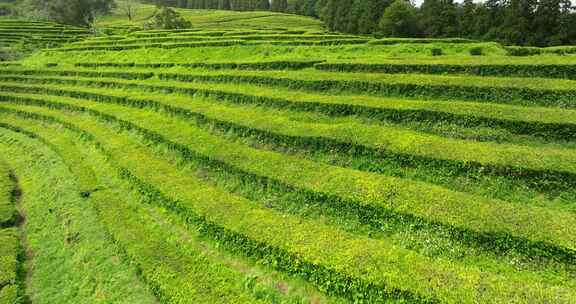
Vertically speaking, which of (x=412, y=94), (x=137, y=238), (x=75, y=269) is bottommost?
(x=75, y=269)

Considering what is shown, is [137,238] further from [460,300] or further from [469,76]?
[469,76]

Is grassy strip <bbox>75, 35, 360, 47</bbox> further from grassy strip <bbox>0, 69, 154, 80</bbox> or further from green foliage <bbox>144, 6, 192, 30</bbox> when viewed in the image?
green foliage <bbox>144, 6, 192, 30</bbox>

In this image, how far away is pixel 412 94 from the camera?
650 inches

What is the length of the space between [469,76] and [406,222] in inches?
436

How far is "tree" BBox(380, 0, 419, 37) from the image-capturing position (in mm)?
46219

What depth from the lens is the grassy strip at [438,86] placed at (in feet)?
45.8

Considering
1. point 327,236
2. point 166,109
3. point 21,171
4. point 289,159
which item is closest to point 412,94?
point 289,159

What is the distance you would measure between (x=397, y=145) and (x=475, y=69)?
27.2 ft

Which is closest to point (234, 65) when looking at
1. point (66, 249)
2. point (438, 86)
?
point (438, 86)

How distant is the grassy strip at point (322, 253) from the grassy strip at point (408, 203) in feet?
4.05

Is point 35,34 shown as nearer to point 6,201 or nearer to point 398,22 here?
point 6,201

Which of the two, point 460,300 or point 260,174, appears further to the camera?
point 260,174

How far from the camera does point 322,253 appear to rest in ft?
29.7

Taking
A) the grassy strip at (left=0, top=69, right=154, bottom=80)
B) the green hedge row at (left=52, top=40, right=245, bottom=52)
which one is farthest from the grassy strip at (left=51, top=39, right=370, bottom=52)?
the grassy strip at (left=0, top=69, right=154, bottom=80)
